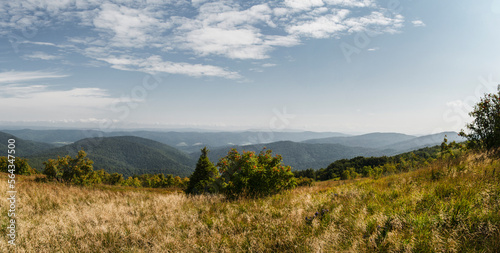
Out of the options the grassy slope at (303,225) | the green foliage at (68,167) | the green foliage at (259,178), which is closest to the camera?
the grassy slope at (303,225)

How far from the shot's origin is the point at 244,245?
4.14m

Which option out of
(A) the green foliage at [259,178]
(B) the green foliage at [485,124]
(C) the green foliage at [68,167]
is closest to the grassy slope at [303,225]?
(A) the green foliage at [259,178]

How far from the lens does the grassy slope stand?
10.7 feet

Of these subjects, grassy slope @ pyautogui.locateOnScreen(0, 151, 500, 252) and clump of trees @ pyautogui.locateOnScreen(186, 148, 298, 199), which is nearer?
grassy slope @ pyautogui.locateOnScreen(0, 151, 500, 252)

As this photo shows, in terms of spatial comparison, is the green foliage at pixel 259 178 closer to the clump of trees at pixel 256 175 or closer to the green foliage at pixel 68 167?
the clump of trees at pixel 256 175

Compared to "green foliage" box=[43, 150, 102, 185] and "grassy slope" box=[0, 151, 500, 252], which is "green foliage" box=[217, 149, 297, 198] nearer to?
"grassy slope" box=[0, 151, 500, 252]

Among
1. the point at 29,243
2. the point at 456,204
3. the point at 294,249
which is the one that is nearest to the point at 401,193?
the point at 456,204

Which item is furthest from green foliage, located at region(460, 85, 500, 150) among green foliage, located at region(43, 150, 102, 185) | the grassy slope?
green foliage, located at region(43, 150, 102, 185)

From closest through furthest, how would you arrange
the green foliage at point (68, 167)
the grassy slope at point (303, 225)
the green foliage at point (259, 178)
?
1. the grassy slope at point (303, 225)
2. the green foliage at point (259, 178)
3. the green foliage at point (68, 167)

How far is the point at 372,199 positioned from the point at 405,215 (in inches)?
56.4

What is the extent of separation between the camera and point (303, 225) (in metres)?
4.45

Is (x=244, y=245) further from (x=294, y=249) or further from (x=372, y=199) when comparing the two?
(x=372, y=199)

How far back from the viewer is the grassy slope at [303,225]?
10.7ft

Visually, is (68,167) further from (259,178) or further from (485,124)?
(485,124)
